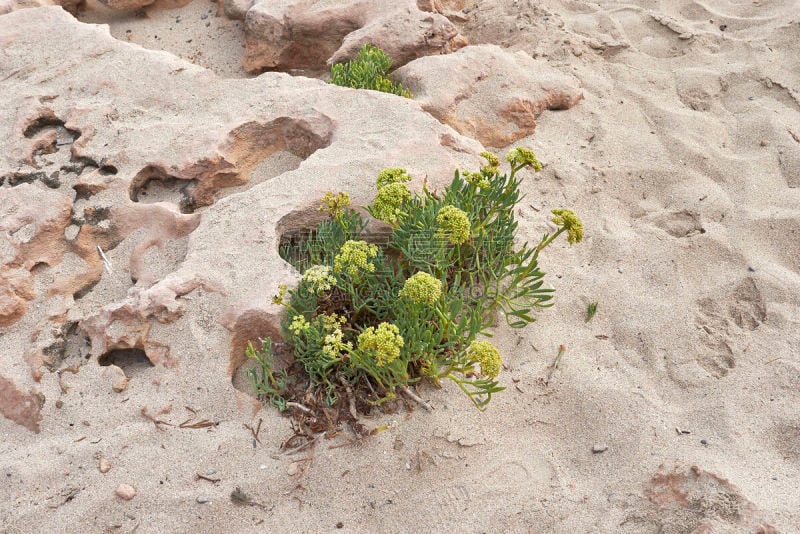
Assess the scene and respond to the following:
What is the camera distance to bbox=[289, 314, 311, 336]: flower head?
9.78ft

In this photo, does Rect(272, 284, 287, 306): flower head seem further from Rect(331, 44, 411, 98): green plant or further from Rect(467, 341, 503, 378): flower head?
Rect(331, 44, 411, 98): green plant

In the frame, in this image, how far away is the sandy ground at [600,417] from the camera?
2.84 meters

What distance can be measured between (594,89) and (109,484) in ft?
15.1

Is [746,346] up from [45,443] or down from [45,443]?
up

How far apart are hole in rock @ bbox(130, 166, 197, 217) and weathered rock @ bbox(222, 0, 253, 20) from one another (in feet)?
A: 8.87

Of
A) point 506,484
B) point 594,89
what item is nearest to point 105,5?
point 594,89

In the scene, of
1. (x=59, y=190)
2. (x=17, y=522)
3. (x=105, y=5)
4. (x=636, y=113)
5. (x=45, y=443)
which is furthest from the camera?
(x=105, y=5)

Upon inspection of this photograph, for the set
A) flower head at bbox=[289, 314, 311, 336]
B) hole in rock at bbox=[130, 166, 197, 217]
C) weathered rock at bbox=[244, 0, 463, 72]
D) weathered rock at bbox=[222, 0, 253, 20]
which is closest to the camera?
flower head at bbox=[289, 314, 311, 336]

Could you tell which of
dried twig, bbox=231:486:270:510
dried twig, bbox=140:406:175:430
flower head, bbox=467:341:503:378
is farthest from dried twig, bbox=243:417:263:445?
flower head, bbox=467:341:503:378

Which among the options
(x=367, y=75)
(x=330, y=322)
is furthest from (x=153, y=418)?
(x=367, y=75)

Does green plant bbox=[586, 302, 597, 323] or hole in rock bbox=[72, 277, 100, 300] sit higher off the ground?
green plant bbox=[586, 302, 597, 323]

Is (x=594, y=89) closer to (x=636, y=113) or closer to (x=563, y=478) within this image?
(x=636, y=113)

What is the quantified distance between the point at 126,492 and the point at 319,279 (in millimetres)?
1288

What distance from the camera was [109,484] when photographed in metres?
2.92
